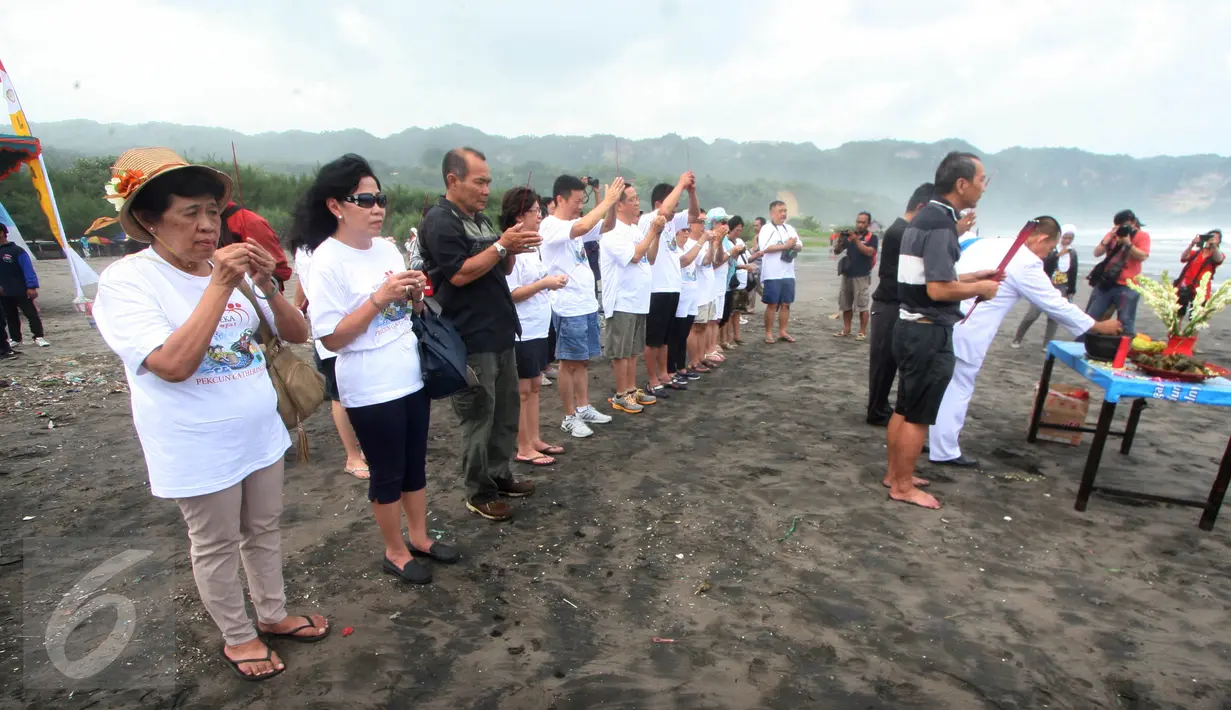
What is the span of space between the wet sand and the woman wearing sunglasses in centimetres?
83

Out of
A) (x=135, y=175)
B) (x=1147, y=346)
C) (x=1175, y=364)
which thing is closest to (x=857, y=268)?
(x=1147, y=346)

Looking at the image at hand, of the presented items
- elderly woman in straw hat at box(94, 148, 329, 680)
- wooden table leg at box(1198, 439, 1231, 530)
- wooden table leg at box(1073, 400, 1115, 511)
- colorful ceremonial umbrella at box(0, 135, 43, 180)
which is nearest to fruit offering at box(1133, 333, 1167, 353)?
wooden table leg at box(1073, 400, 1115, 511)

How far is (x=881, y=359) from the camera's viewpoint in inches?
210

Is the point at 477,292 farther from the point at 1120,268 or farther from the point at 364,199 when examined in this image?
the point at 1120,268

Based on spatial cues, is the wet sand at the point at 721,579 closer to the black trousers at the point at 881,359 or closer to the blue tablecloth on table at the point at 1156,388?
the black trousers at the point at 881,359

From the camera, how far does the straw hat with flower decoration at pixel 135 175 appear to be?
185cm

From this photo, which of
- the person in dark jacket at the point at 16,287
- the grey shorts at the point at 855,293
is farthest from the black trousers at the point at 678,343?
the person in dark jacket at the point at 16,287

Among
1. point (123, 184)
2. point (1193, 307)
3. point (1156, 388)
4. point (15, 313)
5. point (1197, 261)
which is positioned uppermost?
point (1197, 261)

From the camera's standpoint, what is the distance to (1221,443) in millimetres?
5074

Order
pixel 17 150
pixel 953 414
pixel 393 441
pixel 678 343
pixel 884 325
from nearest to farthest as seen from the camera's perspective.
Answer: pixel 393 441 → pixel 953 414 → pixel 884 325 → pixel 678 343 → pixel 17 150

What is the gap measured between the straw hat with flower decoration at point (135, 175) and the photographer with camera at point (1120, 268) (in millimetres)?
8604

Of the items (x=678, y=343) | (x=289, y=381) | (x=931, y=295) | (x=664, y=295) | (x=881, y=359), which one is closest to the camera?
(x=289, y=381)

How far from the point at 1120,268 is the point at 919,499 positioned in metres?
5.32

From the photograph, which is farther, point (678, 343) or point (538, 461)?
point (678, 343)
